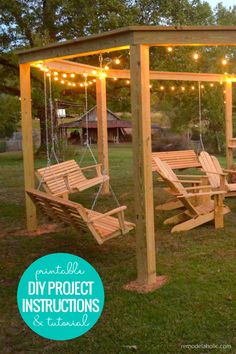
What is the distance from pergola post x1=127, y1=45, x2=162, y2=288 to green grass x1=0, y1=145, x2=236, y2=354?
0.95ft

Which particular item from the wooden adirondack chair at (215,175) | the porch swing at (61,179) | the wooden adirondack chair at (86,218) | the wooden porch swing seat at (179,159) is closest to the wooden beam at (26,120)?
the porch swing at (61,179)

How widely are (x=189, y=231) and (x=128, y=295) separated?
2.44m

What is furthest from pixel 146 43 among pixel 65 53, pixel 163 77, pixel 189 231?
pixel 163 77

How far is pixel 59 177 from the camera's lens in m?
7.34

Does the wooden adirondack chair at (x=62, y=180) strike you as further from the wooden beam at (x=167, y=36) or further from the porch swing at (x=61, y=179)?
the wooden beam at (x=167, y=36)

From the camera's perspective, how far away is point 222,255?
501 centimetres

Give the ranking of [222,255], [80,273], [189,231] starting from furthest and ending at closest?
1. [189,231]
2. [222,255]
3. [80,273]

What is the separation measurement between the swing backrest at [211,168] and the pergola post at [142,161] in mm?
3000

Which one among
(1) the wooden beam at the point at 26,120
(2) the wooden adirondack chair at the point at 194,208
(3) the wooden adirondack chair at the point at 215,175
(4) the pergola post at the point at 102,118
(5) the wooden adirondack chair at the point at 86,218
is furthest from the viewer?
(4) the pergola post at the point at 102,118

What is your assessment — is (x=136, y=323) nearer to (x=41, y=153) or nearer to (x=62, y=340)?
(x=62, y=340)

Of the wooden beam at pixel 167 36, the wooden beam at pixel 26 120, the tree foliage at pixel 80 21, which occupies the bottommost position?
the wooden beam at pixel 26 120

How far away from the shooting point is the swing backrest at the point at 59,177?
22.4 ft

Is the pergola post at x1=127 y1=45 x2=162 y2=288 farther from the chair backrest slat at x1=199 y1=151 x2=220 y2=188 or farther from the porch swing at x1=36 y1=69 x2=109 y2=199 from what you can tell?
the chair backrest slat at x1=199 y1=151 x2=220 y2=188

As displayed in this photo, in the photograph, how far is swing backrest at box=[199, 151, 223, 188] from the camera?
708 centimetres
